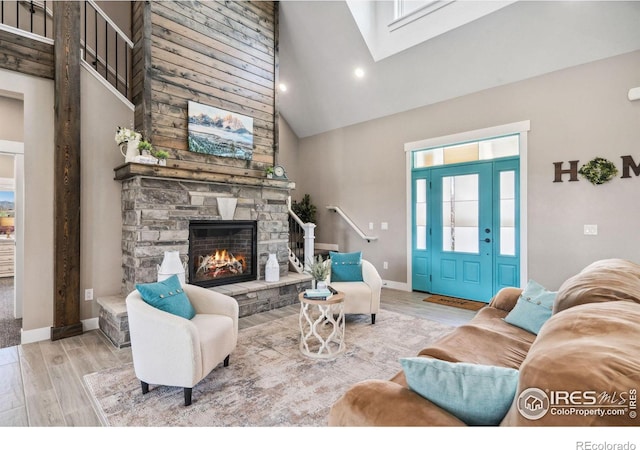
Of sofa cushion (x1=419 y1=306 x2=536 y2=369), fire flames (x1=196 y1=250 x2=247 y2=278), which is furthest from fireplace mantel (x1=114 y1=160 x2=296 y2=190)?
sofa cushion (x1=419 y1=306 x2=536 y2=369)

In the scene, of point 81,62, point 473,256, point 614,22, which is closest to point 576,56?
point 614,22

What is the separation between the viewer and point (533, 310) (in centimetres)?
225

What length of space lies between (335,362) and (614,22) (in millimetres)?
4693

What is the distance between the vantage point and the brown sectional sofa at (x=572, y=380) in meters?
0.67

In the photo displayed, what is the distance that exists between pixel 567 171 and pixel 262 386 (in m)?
4.33

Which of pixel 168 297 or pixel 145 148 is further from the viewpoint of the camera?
pixel 145 148

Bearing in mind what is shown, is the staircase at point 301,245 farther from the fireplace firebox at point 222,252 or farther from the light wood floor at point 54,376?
the light wood floor at point 54,376

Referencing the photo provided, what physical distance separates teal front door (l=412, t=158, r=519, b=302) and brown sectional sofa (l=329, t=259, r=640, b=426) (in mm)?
3036

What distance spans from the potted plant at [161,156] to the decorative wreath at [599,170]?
16.4 ft

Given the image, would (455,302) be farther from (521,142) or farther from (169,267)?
(169,267)

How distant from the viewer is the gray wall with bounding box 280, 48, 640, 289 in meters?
3.56

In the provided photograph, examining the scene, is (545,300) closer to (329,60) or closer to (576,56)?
(576,56)

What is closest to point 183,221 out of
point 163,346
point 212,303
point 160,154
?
point 160,154

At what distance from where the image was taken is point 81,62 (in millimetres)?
3406
